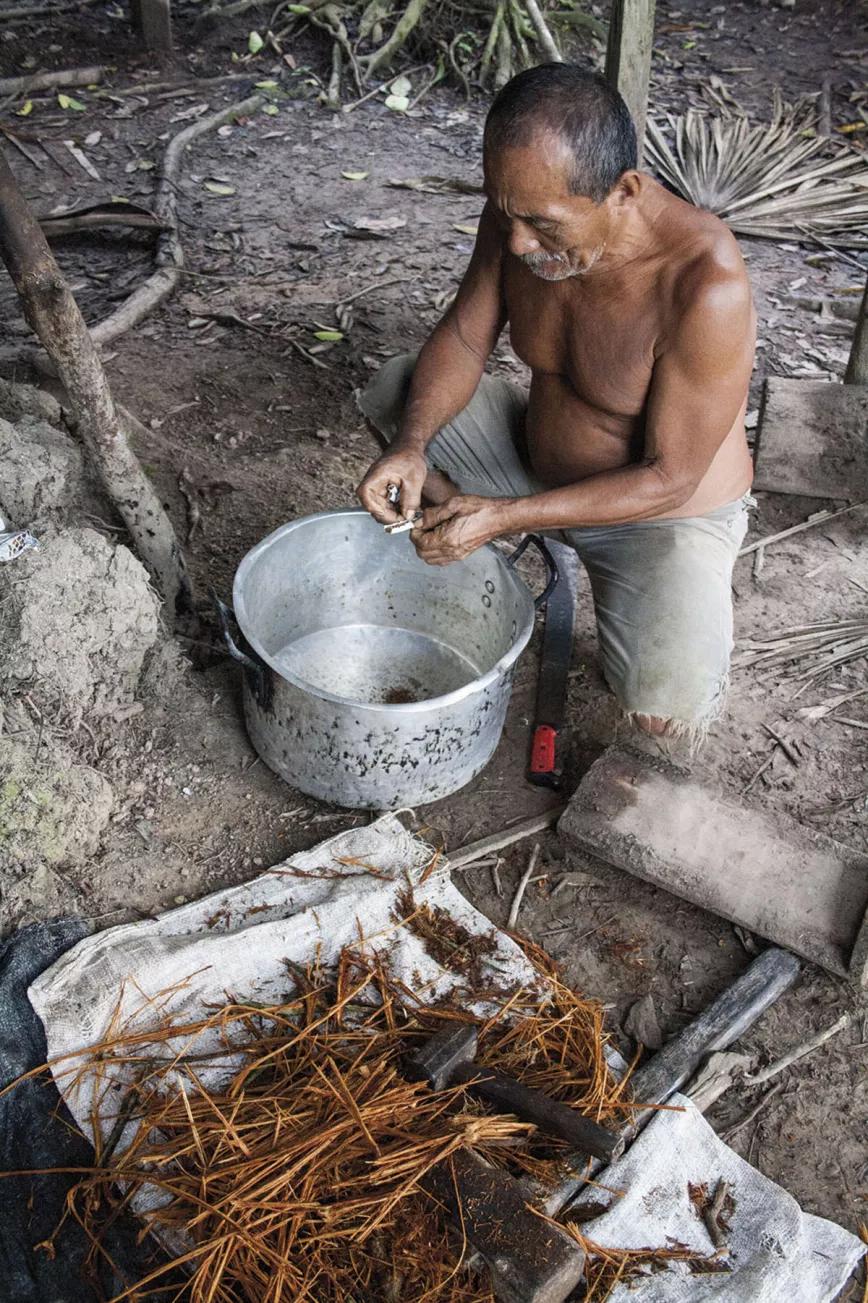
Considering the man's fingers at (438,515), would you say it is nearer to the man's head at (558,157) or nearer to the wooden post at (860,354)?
the man's head at (558,157)

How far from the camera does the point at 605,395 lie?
2537 millimetres

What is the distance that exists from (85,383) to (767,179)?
3.99 metres

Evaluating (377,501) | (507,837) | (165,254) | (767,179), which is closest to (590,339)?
(377,501)

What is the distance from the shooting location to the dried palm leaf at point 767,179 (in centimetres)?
526

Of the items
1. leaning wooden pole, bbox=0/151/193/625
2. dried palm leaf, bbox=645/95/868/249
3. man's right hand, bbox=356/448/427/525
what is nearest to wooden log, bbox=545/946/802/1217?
man's right hand, bbox=356/448/427/525

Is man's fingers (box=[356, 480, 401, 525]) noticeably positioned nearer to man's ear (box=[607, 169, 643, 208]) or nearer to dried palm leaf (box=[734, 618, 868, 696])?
man's ear (box=[607, 169, 643, 208])

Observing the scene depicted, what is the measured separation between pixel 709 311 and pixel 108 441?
146 centimetres

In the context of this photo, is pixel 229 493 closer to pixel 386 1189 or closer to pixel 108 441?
pixel 108 441

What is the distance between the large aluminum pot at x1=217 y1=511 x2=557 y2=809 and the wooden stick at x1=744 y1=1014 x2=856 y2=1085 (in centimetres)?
93

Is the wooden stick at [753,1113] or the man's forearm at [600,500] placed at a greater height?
the man's forearm at [600,500]

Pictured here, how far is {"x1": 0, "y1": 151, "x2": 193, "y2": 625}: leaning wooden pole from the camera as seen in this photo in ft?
8.23

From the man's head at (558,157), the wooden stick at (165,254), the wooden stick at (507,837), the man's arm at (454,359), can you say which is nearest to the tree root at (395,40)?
the wooden stick at (165,254)

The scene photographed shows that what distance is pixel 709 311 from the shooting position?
225 cm

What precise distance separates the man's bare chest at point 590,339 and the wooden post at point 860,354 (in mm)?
1568
